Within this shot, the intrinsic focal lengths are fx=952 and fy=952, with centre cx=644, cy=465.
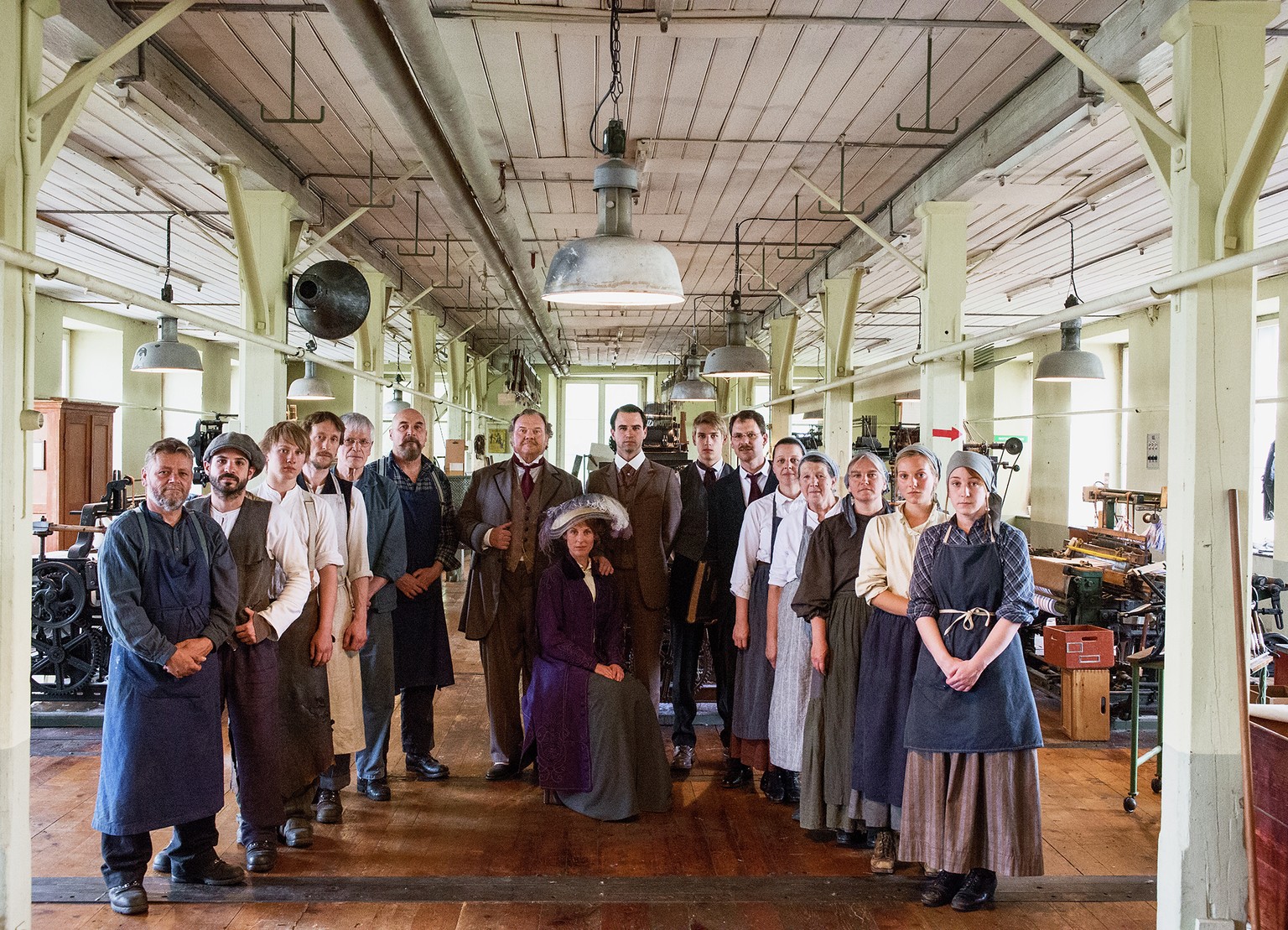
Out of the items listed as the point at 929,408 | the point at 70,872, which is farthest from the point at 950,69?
the point at 70,872

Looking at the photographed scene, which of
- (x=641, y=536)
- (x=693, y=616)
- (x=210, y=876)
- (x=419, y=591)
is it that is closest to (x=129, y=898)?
(x=210, y=876)

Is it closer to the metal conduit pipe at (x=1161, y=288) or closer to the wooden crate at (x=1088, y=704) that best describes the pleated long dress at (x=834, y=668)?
the metal conduit pipe at (x=1161, y=288)

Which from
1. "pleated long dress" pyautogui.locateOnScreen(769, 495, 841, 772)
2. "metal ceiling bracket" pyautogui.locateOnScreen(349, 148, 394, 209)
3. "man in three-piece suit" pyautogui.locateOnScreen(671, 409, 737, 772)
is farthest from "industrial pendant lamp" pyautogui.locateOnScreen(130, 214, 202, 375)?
"pleated long dress" pyautogui.locateOnScreen(769, 495, 841, 772)

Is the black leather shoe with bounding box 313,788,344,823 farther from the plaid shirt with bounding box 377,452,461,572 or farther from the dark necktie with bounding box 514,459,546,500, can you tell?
the dark necktie with bounding box 514,459,546,500

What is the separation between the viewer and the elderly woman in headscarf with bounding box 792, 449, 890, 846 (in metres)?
3.60

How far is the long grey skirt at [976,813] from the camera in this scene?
3041 millimetres

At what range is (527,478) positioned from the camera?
443cm

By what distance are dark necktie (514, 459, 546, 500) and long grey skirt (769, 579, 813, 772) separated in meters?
Answer: 1.27

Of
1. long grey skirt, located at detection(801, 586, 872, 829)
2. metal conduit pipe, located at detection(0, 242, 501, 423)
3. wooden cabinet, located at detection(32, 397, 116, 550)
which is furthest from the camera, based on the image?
wooden cabinet, located at detection(32, 397, 116, 550)

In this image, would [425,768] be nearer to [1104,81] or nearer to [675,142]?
[675,142]

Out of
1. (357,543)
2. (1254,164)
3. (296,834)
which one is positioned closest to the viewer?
(1254,164)

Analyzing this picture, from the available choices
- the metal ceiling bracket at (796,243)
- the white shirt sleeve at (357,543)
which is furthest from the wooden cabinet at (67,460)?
the white shirt sleeve at (357,543)

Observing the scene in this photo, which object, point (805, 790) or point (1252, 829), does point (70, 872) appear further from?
point (1252, 829)

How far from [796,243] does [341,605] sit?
482 cm
